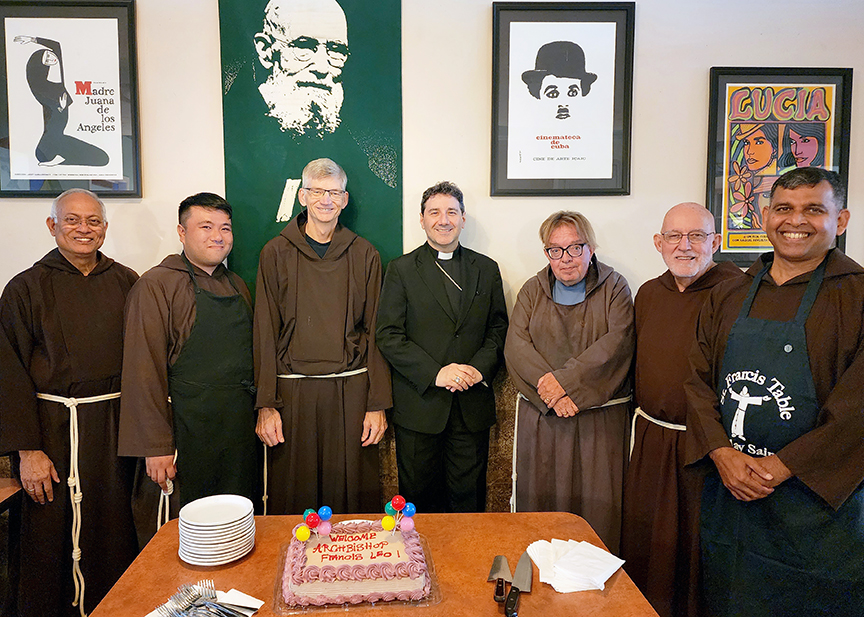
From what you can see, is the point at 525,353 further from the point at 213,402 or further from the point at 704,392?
the point at 213,402

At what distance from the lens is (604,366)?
2.39 m

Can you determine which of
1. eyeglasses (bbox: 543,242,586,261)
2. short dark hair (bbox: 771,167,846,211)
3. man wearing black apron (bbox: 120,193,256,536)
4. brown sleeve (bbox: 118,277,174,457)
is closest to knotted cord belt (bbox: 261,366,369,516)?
man wearing black apron (bbox: 120,193,256,536)

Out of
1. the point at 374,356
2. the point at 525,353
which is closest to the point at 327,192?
the point at 374,356

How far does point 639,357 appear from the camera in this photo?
2424 millimetres

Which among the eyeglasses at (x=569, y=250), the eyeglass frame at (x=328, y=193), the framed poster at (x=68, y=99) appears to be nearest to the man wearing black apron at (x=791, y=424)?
the eyeglasses at (x=569, y=250)

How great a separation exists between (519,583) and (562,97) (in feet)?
8.06

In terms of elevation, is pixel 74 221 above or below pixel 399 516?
above

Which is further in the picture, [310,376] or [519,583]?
[310,376]

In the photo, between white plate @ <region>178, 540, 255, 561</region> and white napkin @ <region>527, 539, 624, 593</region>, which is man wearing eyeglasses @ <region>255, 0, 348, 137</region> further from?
white napkin @ <region>527, 539, 624, 593</region>

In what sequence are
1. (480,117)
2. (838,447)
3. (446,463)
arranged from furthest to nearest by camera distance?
(480,117) < (446,463) < (838,447)

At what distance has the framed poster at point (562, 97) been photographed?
114 inches

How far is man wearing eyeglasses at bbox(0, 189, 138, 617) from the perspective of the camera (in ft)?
7.63

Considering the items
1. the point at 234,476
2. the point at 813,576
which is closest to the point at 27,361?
the point at 234,476

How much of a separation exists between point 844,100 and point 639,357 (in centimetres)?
194
